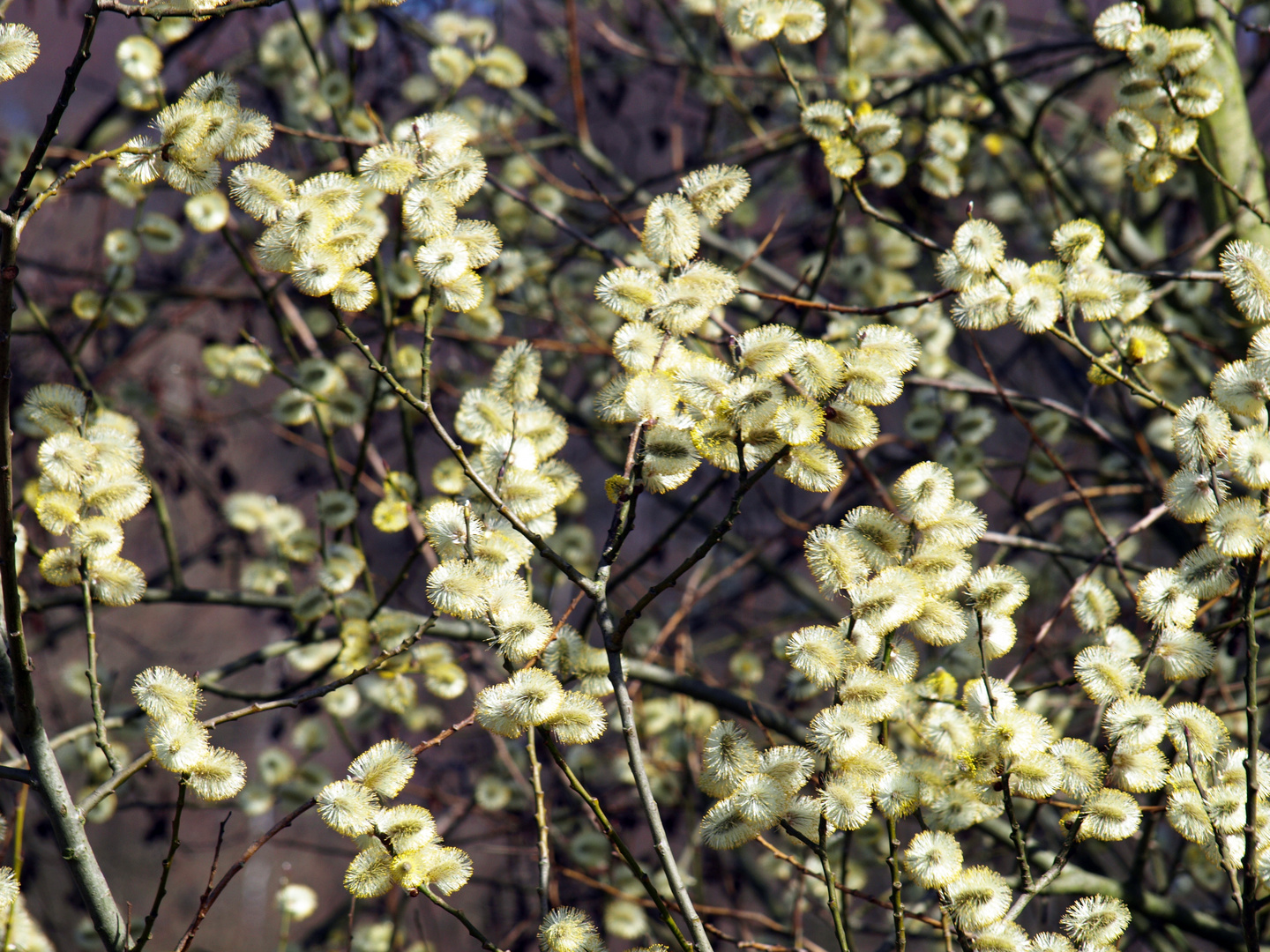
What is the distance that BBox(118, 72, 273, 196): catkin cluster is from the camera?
4.17 ft

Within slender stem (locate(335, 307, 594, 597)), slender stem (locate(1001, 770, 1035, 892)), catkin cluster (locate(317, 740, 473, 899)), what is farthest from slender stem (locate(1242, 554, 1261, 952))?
catkin cluster (locate(317, 740, 473, 899))

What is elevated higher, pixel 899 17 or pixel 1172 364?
pixel 899 17

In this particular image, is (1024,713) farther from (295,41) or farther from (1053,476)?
(295,41)

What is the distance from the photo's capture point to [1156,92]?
181 centimetres

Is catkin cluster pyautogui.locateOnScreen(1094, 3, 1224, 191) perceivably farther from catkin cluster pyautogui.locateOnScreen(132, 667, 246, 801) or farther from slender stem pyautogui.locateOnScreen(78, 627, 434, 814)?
catkin cluster pyautogui.locateOnScreen(132, 667, 246, 801)

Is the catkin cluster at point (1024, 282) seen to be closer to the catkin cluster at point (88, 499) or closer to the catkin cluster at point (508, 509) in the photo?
the catkin cluster at point (508, 509)

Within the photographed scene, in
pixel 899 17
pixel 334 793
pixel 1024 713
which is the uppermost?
pixel 899 17

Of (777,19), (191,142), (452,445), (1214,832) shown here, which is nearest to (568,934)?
(452,445)

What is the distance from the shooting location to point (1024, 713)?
1.28m

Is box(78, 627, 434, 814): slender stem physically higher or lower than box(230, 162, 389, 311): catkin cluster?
lower

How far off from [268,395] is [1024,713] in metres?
6.88

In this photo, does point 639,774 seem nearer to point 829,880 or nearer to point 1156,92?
point 829,880

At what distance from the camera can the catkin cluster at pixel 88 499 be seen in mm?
1412

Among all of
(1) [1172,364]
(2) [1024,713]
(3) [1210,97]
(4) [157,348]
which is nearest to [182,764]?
(2) [1024,713]
